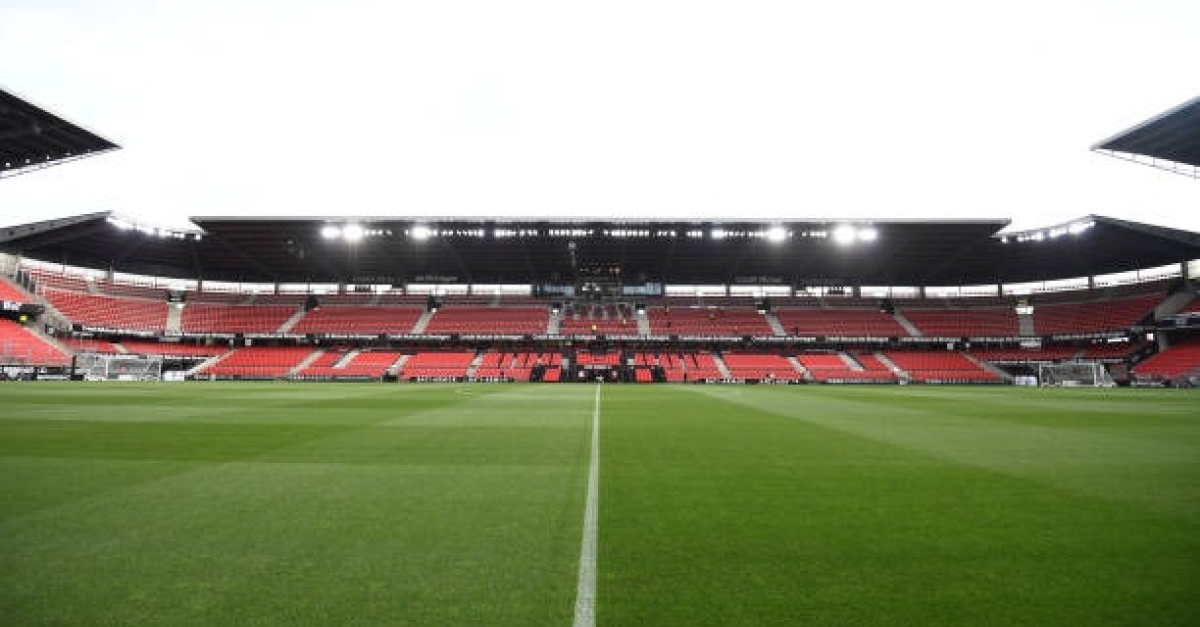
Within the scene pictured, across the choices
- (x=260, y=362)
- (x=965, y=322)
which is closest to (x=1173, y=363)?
(x=965, y=322)


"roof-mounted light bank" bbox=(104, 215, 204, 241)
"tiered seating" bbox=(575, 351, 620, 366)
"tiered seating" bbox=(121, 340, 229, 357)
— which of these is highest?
"roof-mounted light bank" bbox=(104, 215, 204, 241)

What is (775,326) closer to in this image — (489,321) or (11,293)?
(489,321)

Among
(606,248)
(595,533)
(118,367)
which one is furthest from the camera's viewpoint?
(606,248)

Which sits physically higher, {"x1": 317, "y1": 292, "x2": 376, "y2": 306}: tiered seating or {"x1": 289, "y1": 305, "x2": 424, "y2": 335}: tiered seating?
{"x1": 317, "y1": 292, "x2": 376, "y2": 306}: tiered seating

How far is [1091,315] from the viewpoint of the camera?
53.5 meters

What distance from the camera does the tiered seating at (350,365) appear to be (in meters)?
50.5

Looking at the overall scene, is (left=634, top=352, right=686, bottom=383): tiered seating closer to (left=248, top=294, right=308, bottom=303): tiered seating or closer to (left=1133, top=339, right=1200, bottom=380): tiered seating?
(left=1133, top=339, right=1200, bottom=380): tiered seating

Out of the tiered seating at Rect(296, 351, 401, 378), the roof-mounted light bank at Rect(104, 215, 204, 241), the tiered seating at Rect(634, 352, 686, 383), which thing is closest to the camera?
the roof-mounted light bank at Rect(104, 215, 204, 241)

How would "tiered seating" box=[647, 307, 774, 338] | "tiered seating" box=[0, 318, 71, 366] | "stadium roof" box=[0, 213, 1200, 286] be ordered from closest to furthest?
1. "tiered seating" box=[0, 318, 71, 366]
2. "stadium roof" box=[0, 213, 1200, 286]
3. "tiered seating" box=[647, 307, 774, 338]

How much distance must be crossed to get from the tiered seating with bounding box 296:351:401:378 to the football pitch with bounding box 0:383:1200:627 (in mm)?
42338

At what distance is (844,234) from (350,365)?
163 ft

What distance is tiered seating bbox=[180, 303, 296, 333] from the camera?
57250 mm

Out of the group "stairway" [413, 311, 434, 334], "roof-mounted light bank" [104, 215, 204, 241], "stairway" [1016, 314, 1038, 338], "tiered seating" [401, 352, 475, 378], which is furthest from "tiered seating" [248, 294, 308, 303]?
"stairway" [1016, 314, 1038, 338]

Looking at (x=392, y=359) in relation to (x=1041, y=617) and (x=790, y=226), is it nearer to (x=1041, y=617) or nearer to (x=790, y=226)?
(x=790, y=226)
